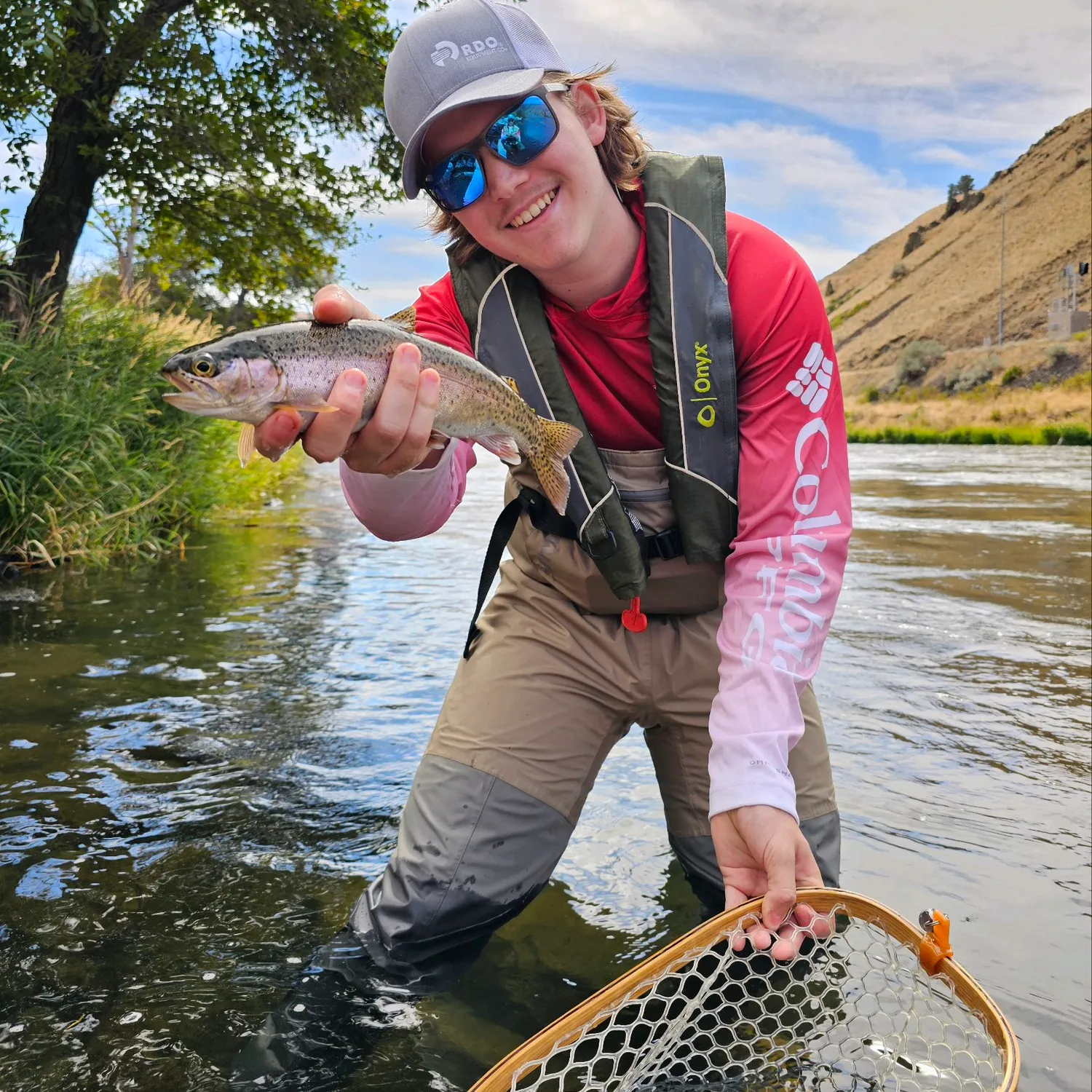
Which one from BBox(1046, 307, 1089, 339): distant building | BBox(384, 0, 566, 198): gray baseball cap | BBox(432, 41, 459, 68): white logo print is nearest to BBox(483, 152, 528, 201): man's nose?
BBox(384, 0, 566, 198): gray baseball cap

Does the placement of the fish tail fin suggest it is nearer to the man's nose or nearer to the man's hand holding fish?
the man's hand holding fish

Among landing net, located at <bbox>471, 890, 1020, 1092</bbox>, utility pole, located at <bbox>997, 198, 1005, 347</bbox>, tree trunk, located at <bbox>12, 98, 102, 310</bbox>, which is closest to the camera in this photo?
landing net, located at <bbox>471, 890, 1020, 1092</bbox>

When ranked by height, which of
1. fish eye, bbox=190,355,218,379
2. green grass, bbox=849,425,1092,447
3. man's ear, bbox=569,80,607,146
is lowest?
fish eye, bbox=190,355,218,379

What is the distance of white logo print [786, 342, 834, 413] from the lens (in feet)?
9.30

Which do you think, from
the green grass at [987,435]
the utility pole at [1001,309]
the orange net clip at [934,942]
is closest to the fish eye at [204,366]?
the orange net clip at [934,942]

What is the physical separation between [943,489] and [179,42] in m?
14.9

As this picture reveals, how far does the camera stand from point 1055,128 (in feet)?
430

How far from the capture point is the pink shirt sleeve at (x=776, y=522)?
249 centimetres

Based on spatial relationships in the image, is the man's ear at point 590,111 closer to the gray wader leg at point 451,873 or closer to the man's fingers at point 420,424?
the man's fingers at point 420,424

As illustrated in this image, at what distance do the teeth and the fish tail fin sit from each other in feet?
1.75

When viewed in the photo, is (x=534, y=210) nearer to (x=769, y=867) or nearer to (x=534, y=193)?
(x=534, y=193)

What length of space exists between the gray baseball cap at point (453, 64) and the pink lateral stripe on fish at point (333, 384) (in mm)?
593


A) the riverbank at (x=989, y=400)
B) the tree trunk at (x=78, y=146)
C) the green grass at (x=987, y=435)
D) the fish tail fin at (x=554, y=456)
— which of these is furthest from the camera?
the riverbank at (x=989, y=400)

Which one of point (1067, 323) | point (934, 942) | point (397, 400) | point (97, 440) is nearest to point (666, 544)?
point (397, 400)
